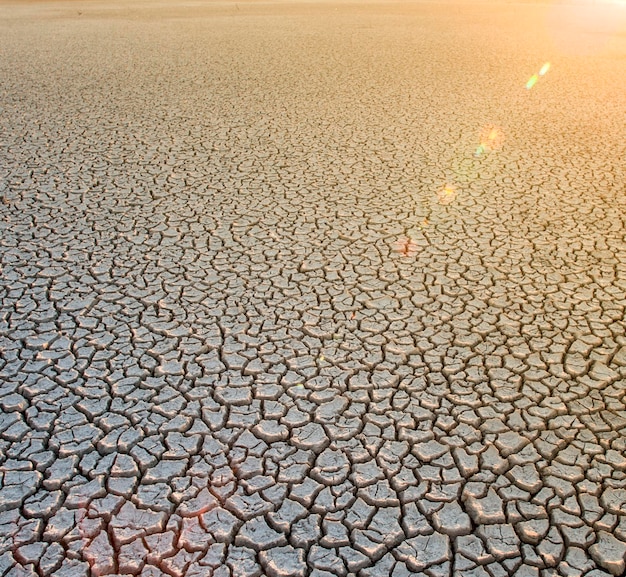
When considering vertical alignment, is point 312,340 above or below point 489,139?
below

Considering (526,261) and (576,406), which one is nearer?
(576,406)

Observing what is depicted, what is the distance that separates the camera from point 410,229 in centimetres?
329

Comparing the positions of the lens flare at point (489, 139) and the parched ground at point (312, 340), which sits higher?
the lens flare at point (489, 139)

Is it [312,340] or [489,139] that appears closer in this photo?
[312,340]

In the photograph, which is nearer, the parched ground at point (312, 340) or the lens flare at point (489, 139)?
the parched ground at point (312, 340)

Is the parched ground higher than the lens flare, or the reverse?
the lens flare

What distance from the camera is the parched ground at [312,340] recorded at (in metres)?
1.64

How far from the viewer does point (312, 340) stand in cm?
241

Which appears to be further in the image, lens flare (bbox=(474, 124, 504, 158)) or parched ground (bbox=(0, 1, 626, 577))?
lens flare (bbox=(474, 124, 504, 158))

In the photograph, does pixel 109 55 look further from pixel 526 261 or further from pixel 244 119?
pixel 526 261

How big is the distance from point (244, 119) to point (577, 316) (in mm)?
3434

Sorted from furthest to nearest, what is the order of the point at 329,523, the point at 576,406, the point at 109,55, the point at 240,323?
the point at 109,55 < the point at 240,323 < the point at 576,406 < the point at 329,523

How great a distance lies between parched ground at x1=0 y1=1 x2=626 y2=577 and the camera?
164 cm

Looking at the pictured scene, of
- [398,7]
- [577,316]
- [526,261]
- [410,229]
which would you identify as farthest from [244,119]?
[398,7]
